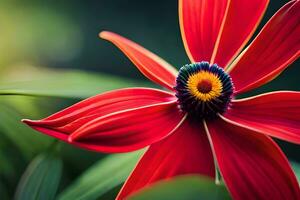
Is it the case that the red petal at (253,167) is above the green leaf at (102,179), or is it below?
below

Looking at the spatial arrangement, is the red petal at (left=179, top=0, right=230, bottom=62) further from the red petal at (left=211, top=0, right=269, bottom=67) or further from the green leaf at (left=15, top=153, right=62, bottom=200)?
the green leaf at (left=15, top=153, right=62, bottom=200)

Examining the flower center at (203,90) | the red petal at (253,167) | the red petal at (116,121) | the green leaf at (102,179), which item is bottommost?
the red petal at (253,167)

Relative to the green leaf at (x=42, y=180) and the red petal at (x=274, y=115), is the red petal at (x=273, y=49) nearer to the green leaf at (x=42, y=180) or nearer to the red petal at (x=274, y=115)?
the red petal at (x=274, y=115)

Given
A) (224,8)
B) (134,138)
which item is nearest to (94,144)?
(134,138)

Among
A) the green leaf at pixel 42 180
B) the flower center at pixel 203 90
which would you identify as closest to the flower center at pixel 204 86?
the flower center at pixel 203 90

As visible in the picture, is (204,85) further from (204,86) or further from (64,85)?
(64,85)

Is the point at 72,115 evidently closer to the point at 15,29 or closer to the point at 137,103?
the point at 137,103
